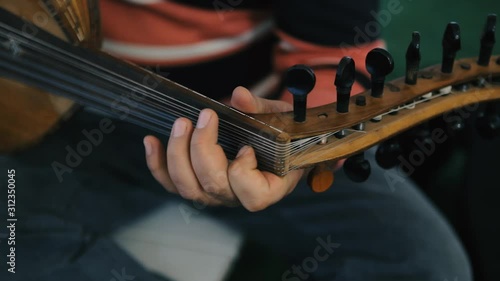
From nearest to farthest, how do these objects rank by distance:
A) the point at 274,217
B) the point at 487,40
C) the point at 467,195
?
the point at 487,40
the point at 274,217
the point at 467,195

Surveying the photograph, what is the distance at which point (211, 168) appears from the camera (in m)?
0.59

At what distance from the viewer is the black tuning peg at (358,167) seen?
1.99 ft

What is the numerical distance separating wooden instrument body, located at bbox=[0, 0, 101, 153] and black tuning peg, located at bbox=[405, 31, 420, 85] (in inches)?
12.9

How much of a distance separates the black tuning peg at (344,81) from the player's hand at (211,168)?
0.09 metres

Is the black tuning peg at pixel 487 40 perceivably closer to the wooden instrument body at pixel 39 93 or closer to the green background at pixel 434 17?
the wooden instrument body at pixel 39 93

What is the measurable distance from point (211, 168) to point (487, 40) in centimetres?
33

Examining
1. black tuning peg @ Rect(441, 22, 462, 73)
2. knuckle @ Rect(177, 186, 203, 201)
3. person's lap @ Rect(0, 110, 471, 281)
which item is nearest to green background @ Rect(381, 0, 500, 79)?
person's lap @ Rect(0, 110, 471, 281)

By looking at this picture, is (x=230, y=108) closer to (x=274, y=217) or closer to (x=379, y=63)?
(x=379, y=63)

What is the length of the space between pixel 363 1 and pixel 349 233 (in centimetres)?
32

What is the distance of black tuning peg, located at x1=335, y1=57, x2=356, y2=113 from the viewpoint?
0.54 m

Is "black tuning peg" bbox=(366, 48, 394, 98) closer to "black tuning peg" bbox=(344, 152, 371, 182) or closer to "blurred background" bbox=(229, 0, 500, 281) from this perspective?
"black tuning peg" bbox=(344, 152, 371, 182)

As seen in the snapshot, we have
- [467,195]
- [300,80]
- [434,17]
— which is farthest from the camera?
[434,17]

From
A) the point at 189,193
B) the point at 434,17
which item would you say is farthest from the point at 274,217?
the point at 434,17

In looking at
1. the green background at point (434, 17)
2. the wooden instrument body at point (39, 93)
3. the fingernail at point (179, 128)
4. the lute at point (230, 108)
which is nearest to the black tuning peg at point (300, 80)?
the lute at point (230, 108)
